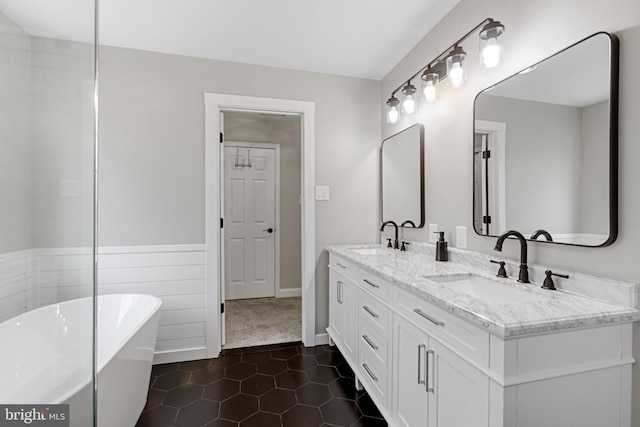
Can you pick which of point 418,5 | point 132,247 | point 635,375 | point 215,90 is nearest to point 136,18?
point 215,90

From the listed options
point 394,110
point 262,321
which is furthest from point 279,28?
point 262,321

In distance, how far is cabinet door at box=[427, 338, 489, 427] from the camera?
951 mm

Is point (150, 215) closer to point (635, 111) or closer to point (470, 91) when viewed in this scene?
point (470, 91)

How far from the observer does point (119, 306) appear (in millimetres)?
1989

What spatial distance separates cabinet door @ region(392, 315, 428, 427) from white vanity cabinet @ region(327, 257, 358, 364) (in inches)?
21.8

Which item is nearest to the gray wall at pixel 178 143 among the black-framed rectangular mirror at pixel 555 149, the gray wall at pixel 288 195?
the black-framed rectangular mirror at pixel 555 149

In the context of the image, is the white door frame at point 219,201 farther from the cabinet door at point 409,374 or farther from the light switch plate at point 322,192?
the cabinet door at point 409,374

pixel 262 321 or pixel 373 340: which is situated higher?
pixel 373 340

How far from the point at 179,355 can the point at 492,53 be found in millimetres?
2867

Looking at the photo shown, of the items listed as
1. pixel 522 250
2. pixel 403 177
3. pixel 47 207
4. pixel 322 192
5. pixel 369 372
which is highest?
pixel 403 177

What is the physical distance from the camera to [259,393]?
1.97 metres

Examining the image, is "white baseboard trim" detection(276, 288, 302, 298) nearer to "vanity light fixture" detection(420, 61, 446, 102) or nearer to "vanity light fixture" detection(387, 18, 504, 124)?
"vanity light fixture" detection(387, 18, 504, 124)

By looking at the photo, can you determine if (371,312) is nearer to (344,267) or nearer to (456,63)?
(344,267)

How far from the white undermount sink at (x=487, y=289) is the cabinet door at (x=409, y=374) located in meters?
0.30
